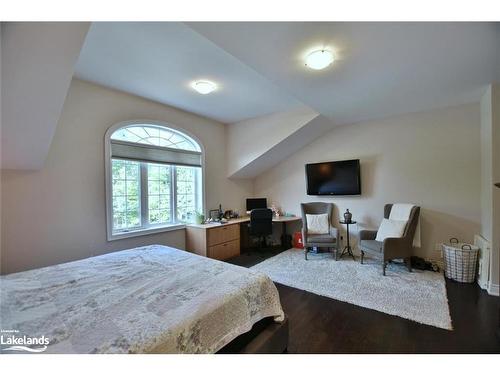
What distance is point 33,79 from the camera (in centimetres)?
178

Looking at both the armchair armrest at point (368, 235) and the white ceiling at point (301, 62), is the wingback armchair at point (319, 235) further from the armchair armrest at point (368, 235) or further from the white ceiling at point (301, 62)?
the white ceiling at point (301, 62)

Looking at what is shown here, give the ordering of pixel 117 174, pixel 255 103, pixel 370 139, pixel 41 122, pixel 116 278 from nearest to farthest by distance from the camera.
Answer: pixel 116 278
pixel 41 122
pixel 117 174
pixel 255 103
pixel 370 139

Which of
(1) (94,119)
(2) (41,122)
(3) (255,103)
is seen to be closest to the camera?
(2) (41,122)

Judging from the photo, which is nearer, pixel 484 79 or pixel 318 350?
pixel 318 350

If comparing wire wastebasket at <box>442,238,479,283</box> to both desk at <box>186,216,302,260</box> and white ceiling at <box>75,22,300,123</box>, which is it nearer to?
desk at <box>186,216,302,260</box>

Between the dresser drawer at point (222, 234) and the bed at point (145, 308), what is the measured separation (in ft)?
6.24

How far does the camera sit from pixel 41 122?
2.11 m

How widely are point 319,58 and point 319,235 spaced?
3.05 m

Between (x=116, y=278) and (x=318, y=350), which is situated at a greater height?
(x=116, y=278)

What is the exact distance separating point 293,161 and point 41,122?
13.8 ft

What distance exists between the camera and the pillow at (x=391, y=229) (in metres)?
3.45

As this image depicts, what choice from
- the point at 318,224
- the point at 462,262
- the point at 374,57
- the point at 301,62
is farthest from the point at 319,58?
the point at 462,262
